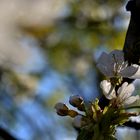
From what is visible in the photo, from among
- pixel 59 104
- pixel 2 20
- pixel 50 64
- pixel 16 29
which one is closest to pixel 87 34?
pixel 50 64

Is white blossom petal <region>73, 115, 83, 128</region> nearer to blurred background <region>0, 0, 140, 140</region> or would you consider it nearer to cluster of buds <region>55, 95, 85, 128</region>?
cluster of buds <region>55, 95, 85, 128</region>

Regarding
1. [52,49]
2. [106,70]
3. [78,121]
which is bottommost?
[78,121]

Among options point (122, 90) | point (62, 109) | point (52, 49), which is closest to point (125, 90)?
point (122, 90)

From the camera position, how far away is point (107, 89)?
792 mm

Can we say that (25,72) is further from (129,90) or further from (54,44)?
(129,90)

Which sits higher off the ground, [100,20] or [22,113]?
[100,20]

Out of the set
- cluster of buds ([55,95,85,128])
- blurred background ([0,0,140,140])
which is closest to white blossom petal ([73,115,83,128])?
cluster of buds ([55,95,85,128])

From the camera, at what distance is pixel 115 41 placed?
2.63 m

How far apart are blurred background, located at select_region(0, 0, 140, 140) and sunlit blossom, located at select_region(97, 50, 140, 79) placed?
130 cm

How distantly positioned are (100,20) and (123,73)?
6.19 feet

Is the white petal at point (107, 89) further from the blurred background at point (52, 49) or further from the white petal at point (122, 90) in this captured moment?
the blurred background at point (52, 49)

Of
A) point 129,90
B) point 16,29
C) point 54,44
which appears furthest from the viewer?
point 54,44

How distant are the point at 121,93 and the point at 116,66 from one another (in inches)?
1.9

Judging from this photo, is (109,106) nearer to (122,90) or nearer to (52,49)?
(122,90)
